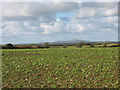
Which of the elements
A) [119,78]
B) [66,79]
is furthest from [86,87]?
[119,78]

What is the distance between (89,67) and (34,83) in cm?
494

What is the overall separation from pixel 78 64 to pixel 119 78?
4161mm

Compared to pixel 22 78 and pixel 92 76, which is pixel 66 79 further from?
pixel 22 78

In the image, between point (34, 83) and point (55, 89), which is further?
point (34, 83)

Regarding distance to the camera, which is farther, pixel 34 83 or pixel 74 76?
pixel 74 76

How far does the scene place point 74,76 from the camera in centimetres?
1117

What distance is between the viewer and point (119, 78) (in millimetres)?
10766

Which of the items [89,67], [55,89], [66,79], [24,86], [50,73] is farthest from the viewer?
[89,67]

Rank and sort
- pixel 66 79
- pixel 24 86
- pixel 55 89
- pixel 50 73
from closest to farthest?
1. pixel 55 89
2. pixel 24 86
3. pixel 66 79
4. pixel 50 73

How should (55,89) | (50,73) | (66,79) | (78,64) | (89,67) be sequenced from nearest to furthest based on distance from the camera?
(55,89) < (66,79) < (50,73) < (89,67) < (78,64)

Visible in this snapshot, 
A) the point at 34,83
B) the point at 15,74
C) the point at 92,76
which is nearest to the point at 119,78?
the point at 92,76

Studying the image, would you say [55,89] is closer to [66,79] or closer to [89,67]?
[66,79]

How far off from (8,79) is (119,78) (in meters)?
7.40

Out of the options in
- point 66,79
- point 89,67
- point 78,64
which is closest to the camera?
point 66,79
